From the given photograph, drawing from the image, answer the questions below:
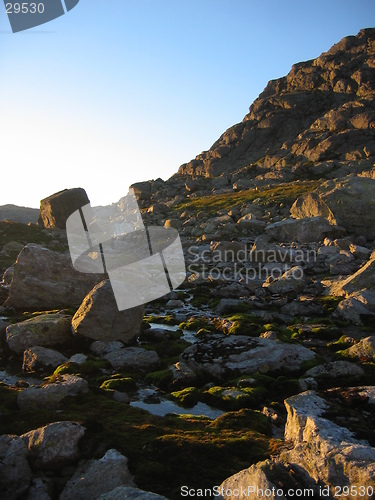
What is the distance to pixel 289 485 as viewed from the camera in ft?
27.9

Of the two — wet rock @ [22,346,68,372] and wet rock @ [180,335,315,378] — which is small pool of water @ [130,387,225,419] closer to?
wet rock @ [180,335,315,378]

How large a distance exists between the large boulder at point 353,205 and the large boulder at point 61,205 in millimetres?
44421

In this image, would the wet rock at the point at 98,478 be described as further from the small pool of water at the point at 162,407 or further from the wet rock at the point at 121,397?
the wet rock at the point at 121,397

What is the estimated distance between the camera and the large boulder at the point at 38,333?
22688 millimetres

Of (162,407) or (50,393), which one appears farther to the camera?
(162,407)

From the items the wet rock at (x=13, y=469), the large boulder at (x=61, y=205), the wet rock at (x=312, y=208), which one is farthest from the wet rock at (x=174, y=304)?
the large boulder at (x=61, y=205)

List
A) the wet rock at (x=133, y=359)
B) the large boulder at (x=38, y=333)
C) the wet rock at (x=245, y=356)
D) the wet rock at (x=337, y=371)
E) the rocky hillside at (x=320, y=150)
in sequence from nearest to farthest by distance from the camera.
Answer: the wet rock at (x=337, y=371), the wet rock at (x=245, y=356), the wet rock at (x=133, y=359), the large boulder at (x=38, y=333), the rocky hillside at (x=320, y=150)

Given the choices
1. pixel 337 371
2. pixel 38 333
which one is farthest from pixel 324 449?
pixel 38 333

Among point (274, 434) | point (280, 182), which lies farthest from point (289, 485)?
point (280, 182)

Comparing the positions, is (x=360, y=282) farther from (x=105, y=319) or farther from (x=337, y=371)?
(x=105, y=319)

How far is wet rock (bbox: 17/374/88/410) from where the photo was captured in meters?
14.7

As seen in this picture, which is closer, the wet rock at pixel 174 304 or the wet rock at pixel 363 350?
the wet rock at pixel 363 350

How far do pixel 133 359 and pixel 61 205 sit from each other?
200 ft

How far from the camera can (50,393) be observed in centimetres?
1523
